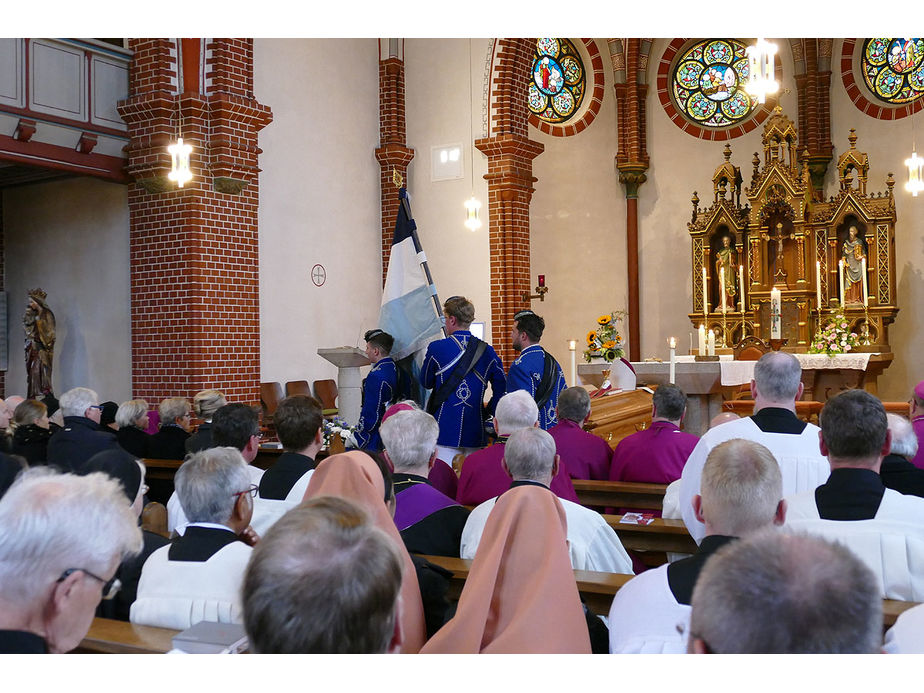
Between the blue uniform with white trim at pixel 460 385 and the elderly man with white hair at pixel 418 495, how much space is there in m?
2.46

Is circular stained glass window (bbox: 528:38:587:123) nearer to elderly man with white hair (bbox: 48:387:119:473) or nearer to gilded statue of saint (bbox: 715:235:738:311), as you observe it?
gilded statue of saint (bbox: 715:235:738:311)

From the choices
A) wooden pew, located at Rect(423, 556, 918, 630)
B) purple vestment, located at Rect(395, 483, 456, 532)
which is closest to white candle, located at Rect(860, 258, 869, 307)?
purple vestment, located at Rect(395, 483, 456, 532)

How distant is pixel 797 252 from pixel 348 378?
8.15 meters

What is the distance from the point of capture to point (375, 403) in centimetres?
664

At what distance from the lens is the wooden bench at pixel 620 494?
4953 millimetres

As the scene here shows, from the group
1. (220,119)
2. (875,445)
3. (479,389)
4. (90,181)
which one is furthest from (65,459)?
(90,181)

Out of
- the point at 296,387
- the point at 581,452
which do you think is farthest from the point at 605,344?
the point at 581,452

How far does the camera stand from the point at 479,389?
6.73m

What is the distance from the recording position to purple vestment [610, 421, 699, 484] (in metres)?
5.16

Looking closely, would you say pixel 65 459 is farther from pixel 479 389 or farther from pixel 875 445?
pixel 875 445

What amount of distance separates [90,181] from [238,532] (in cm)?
911

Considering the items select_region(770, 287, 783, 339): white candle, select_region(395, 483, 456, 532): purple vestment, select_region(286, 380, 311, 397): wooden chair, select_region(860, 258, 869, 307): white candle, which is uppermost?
select_region(860, 258, 869, 307): white candle

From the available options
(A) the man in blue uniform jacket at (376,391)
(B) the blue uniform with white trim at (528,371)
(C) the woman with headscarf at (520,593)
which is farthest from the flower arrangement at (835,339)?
(C) the woman with headscarf at (520,593)

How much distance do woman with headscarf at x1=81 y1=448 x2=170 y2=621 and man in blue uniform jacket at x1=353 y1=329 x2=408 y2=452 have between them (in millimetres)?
2460
